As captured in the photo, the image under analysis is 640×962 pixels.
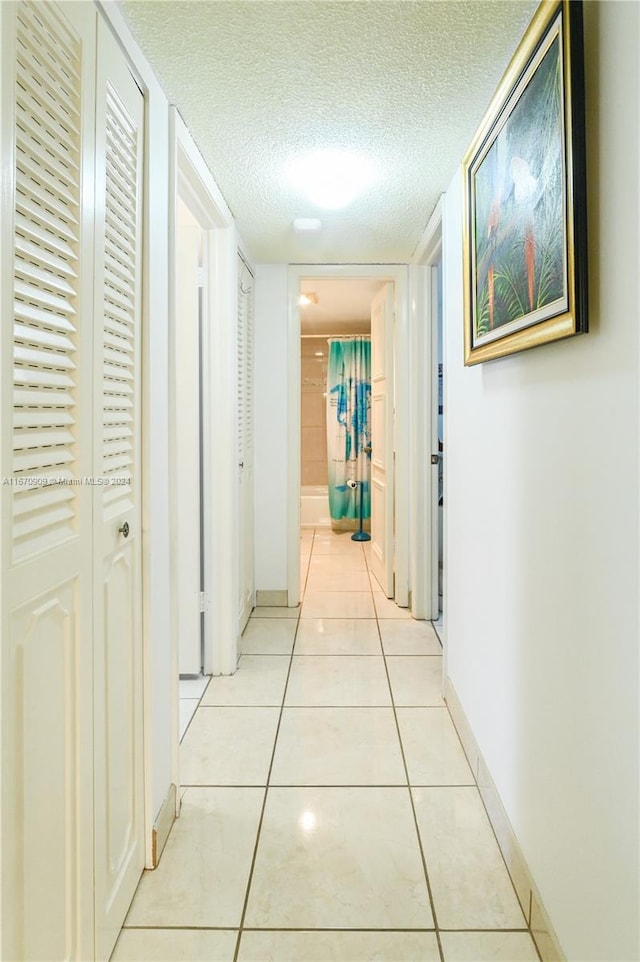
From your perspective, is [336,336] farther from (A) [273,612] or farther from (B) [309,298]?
(A) [273,612]

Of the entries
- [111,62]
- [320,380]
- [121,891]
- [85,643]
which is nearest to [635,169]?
[111,62]

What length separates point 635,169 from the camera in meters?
0.93

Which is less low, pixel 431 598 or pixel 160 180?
pixel 160 180

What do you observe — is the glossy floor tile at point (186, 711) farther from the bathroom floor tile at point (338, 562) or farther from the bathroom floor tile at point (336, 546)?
the bathroom floor tile at point (336, 546)

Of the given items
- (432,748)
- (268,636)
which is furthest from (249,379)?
(432,748)

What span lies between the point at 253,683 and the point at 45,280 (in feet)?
7.23

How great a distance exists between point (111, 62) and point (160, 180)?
403mm

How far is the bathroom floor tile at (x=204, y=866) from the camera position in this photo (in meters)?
1.48

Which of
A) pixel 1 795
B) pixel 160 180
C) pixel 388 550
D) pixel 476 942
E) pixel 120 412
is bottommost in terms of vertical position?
pixel 476 942

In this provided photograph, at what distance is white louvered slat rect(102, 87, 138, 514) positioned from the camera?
4.36 feet

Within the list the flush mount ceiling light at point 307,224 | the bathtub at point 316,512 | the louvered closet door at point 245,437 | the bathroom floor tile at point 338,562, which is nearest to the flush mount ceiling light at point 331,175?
the flush mount ceiling light at point 307,224

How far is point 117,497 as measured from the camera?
55.6 inches

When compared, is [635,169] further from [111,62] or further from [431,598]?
[431,598]

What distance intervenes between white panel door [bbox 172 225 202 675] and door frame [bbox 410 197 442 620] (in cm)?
138
